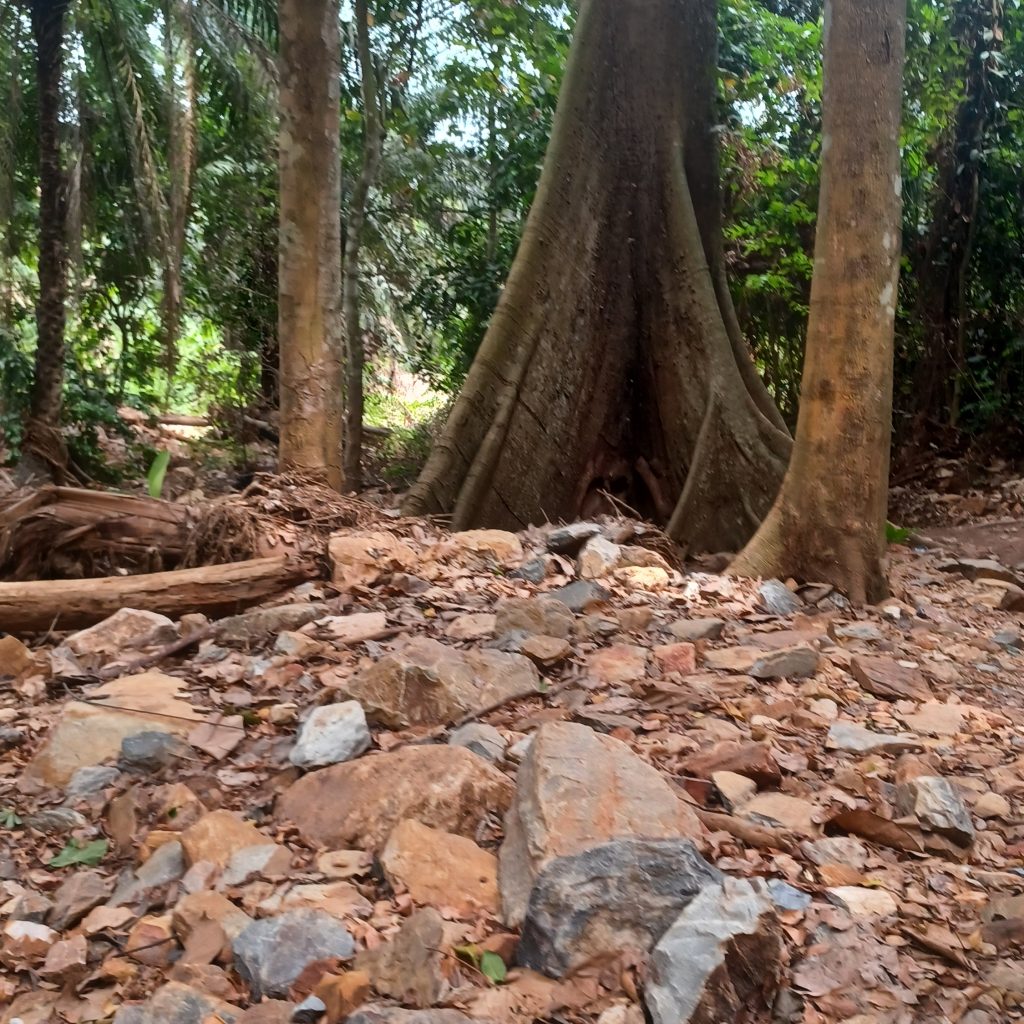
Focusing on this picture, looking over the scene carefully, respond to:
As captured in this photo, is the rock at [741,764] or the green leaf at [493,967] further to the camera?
the rock at [741,764]

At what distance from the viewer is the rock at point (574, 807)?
6.77 feet

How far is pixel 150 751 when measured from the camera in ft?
9.20

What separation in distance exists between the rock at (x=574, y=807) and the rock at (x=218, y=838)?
0.61 m

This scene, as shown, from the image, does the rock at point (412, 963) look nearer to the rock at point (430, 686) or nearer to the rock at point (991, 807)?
the rock at point (430, 686)

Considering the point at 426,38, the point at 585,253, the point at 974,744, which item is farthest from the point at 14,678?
the point at 426,38

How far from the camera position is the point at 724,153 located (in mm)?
8312

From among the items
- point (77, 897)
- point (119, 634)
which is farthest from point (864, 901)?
point (119, 634)

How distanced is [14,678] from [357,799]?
5.43ft

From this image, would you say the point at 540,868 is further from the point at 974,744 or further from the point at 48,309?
the point at 48,309

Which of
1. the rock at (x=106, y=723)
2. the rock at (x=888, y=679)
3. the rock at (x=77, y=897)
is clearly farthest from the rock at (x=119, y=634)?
the rock at (x=888, y=679)

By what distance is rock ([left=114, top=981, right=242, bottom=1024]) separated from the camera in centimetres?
175

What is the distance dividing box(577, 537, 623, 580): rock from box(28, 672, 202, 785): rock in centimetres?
179

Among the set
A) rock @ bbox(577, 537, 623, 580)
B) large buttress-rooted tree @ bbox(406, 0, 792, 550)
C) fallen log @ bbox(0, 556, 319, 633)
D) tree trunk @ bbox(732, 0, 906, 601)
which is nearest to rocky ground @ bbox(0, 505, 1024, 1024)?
fallen log @ bbox(0, 556, 319, 633)

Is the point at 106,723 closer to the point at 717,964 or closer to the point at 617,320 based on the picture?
the point at 717,964
